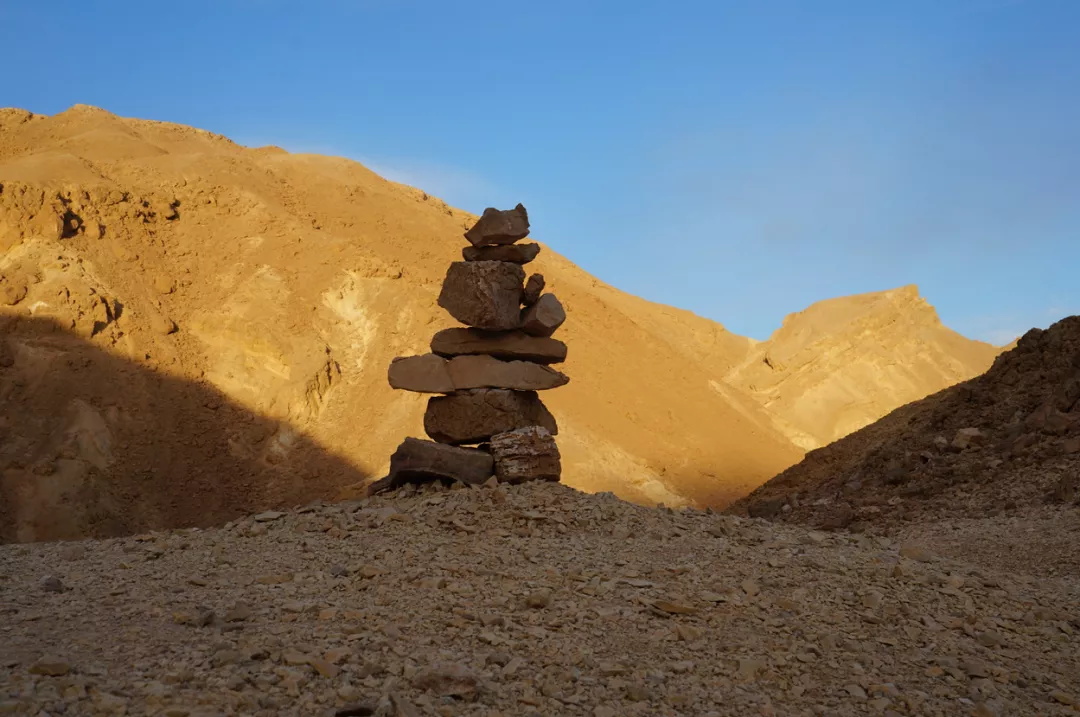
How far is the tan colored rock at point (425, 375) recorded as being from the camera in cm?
1116

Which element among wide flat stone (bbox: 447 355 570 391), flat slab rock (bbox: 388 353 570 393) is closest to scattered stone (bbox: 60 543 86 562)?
flat slab rock (bbox: 388 353 570 393)

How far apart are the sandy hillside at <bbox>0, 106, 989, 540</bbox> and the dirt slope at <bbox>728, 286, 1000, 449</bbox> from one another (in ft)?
24.5

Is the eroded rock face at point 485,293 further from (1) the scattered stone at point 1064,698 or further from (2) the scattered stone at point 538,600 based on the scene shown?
(1) the scattered stone at point 1064,698

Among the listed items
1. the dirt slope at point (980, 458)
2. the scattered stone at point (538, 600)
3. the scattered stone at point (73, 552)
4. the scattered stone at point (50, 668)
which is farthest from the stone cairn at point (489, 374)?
the dirt slope at point (980, 458)

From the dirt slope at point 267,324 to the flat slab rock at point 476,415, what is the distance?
11071mm

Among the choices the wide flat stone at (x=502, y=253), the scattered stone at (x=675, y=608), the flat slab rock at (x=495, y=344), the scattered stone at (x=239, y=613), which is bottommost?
the scattered stone at (x=239, y=613)

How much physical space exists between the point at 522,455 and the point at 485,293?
1881 millimetres

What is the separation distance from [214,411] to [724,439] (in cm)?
1442

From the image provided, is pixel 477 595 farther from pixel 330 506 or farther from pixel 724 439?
pixel 724 439

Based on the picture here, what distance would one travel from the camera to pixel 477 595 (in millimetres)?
7711

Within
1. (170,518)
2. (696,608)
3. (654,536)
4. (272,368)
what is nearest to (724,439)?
(272,368)

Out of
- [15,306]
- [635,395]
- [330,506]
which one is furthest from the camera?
[635,395]

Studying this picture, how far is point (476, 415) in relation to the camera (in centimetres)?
1108

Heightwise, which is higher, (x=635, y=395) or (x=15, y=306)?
(x=635, y=395)
